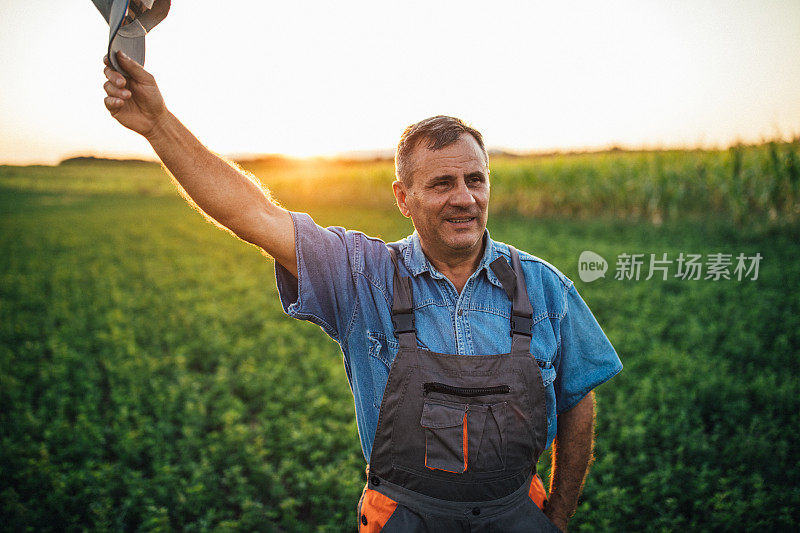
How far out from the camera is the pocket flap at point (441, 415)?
1.65m

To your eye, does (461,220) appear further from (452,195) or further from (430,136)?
(430,136)

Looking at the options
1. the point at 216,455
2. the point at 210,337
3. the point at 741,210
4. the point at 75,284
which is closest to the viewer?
the point at 216,455

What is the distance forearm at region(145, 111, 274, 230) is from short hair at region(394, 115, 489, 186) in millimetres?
612

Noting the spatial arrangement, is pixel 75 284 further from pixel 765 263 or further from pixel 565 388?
pixel 765 263

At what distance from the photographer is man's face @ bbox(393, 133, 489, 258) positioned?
73.8 inches

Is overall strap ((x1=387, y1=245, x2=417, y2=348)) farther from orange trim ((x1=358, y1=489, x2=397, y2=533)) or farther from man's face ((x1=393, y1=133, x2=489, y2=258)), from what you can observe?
orange trim ((x1=358, y1=489, x2=397, y2=533))

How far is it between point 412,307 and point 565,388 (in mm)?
730

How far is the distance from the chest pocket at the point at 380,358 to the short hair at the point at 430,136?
Answer: 0.63 m

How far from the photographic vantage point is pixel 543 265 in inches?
78.5

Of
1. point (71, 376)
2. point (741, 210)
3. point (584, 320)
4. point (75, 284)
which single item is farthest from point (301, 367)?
point (741, 210)

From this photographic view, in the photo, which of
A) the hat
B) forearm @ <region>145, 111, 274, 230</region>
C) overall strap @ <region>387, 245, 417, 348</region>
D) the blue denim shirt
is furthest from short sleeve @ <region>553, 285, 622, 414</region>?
the hat

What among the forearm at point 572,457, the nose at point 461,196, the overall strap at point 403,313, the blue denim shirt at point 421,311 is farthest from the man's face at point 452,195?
the forearm at point 572,457

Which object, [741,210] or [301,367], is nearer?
[301,367]

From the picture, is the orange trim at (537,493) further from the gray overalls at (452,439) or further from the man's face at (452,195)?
the man's face at (452,195)
